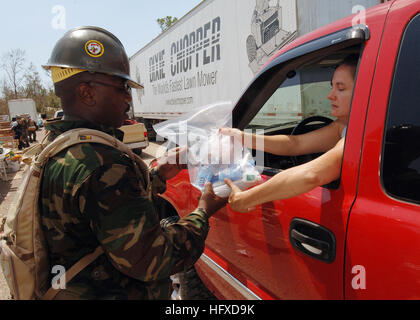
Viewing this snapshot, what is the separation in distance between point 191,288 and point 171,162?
1225mm

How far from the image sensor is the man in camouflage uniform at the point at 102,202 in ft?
3.44

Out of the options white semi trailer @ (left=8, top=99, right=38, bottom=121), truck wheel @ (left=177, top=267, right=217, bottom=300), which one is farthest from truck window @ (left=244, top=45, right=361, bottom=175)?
white semi trailer @ (left=8, top=99, right=38, bottom=121)

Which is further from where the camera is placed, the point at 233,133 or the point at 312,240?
the point at 233,133

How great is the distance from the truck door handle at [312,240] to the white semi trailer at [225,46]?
92cm

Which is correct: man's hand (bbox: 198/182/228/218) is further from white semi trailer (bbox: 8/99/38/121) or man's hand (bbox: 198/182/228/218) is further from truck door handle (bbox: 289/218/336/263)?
white semi trailer (bbox: 8/99/38/121)

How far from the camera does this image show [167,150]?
207cm

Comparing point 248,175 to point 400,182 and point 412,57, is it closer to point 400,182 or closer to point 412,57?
point 400,182

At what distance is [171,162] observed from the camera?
6.48 feet

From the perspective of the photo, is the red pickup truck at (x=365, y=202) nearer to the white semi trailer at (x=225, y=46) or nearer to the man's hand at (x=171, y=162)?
the white semi trailer at (x=225, y=46)

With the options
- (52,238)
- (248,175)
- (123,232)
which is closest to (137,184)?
(123,232)

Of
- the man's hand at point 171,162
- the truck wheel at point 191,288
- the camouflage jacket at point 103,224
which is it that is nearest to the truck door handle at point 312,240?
the camouflage jacket at point 103,224

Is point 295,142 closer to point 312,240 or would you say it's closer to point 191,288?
point 312,240

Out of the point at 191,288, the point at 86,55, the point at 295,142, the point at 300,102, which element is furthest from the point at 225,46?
the point at 86,55

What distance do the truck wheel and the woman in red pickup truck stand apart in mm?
1285
